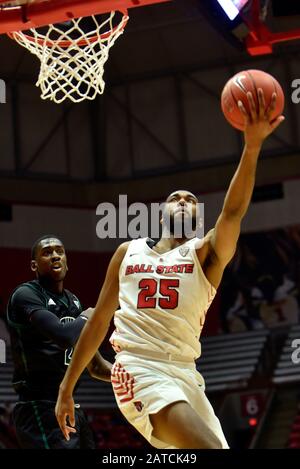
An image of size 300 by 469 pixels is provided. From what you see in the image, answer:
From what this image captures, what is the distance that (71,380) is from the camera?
16.1ft

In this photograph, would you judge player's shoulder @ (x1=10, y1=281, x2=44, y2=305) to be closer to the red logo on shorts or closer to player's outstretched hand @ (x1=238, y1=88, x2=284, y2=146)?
the red logo on shorts

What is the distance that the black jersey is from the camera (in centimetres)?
575

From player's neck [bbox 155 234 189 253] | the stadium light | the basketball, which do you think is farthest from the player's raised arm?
the stadium light

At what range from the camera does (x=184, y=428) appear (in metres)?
4.34

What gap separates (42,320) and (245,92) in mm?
1989

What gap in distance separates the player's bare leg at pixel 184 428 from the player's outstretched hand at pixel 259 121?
1.30 metres

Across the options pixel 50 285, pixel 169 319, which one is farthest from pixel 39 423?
pixel 169 319

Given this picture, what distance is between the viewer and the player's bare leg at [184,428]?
170 inches

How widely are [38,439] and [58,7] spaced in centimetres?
308

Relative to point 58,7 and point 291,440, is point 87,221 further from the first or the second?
Result: point 58,7

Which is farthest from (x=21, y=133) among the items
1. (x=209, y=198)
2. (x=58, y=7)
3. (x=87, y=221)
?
(x=58, y=7)

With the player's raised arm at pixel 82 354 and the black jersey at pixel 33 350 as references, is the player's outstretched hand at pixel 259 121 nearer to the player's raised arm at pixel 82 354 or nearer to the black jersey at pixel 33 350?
the player's raised arm at pixel 82 354

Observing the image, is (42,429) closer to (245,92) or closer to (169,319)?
(169,319)

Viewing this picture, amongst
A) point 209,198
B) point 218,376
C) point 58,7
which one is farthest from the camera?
point 209,198
